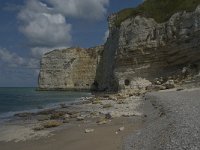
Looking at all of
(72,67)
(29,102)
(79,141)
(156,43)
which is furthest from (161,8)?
(72,67)

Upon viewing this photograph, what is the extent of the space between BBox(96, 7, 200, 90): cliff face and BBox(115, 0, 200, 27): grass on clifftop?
115 centimetres

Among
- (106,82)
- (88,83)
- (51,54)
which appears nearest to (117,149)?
(106,82)

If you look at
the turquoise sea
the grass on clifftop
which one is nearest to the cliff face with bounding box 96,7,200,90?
the grass on clifftop

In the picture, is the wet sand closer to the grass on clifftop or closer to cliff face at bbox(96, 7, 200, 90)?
cliff face at bbox(96, 7, 200, 90)

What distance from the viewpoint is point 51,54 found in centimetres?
9950

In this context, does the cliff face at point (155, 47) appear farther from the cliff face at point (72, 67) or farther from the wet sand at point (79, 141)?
the cliff face at point (72, 67)

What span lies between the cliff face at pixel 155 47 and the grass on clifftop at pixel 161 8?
1147mm

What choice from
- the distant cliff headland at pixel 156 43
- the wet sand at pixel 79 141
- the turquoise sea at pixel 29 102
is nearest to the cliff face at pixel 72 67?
the turquoise sea at pixel 29 102

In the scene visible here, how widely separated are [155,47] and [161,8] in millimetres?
7925

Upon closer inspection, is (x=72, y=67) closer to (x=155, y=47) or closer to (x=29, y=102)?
(x=29, y=102)

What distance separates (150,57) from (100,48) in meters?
49.8

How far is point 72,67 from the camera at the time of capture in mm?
96250

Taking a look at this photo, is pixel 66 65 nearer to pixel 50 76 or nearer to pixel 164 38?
pixel 50 76

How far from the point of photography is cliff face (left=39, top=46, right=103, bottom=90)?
95000mm
